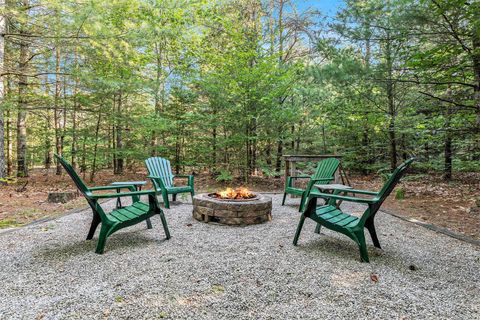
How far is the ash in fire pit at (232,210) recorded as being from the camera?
10.3 ft

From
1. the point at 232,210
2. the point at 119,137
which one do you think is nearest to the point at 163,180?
the point at 232,210

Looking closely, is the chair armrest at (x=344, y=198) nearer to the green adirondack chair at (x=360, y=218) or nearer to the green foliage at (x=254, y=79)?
the green adirondack chair at (x=360, y=218)

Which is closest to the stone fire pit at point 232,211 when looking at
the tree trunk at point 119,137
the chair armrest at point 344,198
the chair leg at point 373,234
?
the chair armrest at point 344,198

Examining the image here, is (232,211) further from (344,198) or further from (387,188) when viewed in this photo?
(387,188)

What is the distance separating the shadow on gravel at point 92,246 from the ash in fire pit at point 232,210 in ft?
2.47

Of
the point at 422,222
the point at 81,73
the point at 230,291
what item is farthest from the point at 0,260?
the point at 422,222

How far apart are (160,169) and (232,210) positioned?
1.86 metres

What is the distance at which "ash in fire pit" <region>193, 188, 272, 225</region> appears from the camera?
314 cm

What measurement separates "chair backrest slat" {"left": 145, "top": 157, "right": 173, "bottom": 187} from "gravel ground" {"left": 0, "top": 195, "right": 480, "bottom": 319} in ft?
5.04

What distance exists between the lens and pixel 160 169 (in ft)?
14.3

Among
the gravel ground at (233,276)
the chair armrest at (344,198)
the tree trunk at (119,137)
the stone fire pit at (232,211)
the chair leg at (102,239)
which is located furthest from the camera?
the tree trunk at (119,137)

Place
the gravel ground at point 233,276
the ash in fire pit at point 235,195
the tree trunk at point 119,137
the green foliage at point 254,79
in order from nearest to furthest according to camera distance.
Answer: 1. the gravel ground at point 233,276
2. the ash in fire pit at point 235,195
3. the green foliage at point 254,79
4. the tree trunk at point 119,137

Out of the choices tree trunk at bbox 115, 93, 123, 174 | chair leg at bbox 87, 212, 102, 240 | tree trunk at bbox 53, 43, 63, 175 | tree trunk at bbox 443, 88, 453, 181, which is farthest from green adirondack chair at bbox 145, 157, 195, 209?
tree trunk at bbox 443, 88, 453, 181

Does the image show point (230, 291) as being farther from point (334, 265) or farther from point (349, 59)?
point (349, 59)
